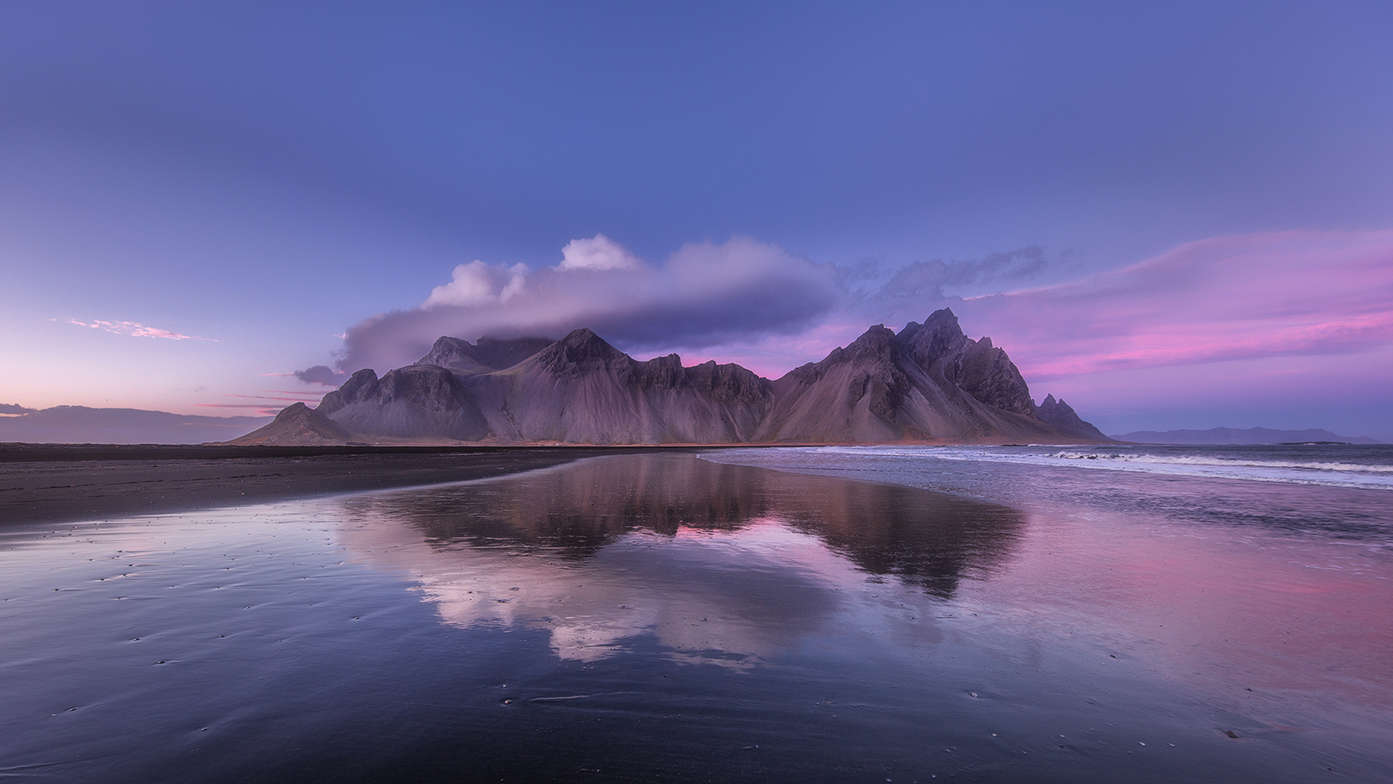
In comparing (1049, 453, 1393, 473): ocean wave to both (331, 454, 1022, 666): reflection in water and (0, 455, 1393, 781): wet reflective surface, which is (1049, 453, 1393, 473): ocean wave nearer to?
(331, 454, 1022, 666): reflection in water

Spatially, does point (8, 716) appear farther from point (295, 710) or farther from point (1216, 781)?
point (1216, 781)

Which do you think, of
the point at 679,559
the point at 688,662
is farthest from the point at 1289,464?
the point at 688,662

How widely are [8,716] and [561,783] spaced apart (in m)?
4.90

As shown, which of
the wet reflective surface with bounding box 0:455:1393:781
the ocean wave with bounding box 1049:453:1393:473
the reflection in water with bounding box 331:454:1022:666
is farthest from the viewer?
the ocean wave with bounding box 1049:453:1393:473

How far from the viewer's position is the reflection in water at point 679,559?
25.5 ft

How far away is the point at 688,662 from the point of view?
6348mm

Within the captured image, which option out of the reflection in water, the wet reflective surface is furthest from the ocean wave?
the wet reflective surface

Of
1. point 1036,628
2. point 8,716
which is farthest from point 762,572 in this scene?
point 8,716

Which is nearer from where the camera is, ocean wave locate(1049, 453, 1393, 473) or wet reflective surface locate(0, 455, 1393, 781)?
wet reflective surface locate(0, 455, 1393, 781)

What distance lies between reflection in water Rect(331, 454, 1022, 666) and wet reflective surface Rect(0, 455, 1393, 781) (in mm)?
102

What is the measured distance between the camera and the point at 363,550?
12820 mm

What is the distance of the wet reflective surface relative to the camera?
4.29 metres

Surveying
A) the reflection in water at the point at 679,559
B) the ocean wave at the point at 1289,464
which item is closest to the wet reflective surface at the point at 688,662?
the reflection in water at the point at 679,559

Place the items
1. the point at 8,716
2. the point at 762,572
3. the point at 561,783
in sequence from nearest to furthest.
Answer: the point at 561,783 < the point at 8,716 < the point at 762,572
